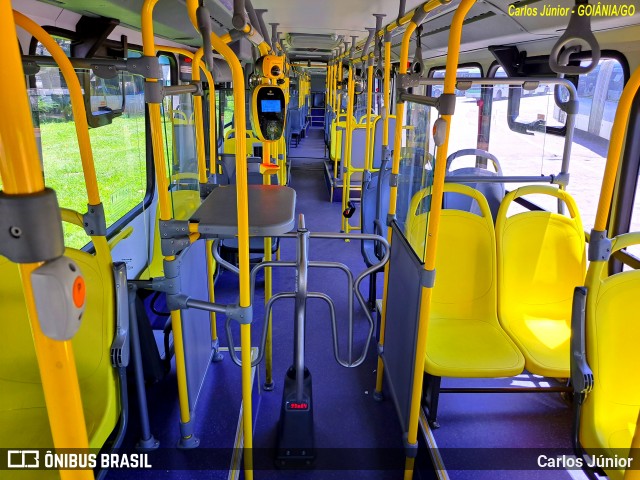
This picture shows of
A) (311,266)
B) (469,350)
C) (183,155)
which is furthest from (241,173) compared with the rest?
(183,155)

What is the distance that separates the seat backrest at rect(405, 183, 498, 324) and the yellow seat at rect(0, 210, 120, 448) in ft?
5.91

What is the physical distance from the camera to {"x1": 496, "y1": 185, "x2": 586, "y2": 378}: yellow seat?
9.07 ft

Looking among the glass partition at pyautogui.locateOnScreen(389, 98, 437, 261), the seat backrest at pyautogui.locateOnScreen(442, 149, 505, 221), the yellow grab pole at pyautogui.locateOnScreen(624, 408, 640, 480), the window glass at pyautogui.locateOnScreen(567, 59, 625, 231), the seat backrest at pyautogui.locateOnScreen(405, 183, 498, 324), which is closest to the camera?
the yellow grab pole at pyautogui.locateOnScreen(624, 408, 640, 480)

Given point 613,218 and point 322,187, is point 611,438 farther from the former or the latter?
point 322,187

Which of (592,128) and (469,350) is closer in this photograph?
(469,350)

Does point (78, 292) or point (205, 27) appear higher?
point (205, 27)

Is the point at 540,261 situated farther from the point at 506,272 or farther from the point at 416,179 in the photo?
the point at 416,179

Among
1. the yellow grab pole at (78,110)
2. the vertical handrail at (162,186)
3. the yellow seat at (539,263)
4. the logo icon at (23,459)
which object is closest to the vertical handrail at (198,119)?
the vertical handrail at (162,186)

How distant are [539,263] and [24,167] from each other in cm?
288

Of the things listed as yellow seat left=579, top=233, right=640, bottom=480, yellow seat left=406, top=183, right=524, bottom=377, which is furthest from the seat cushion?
yellow seat left=579, top=233, right=640, bottom=480

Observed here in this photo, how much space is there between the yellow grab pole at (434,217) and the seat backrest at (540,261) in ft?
3.17

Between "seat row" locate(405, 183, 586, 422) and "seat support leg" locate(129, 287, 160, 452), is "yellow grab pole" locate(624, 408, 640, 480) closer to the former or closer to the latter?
"seat row" locate(405, 183, 586, 422)

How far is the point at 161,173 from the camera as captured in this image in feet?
6.21

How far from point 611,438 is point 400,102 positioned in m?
1.81
